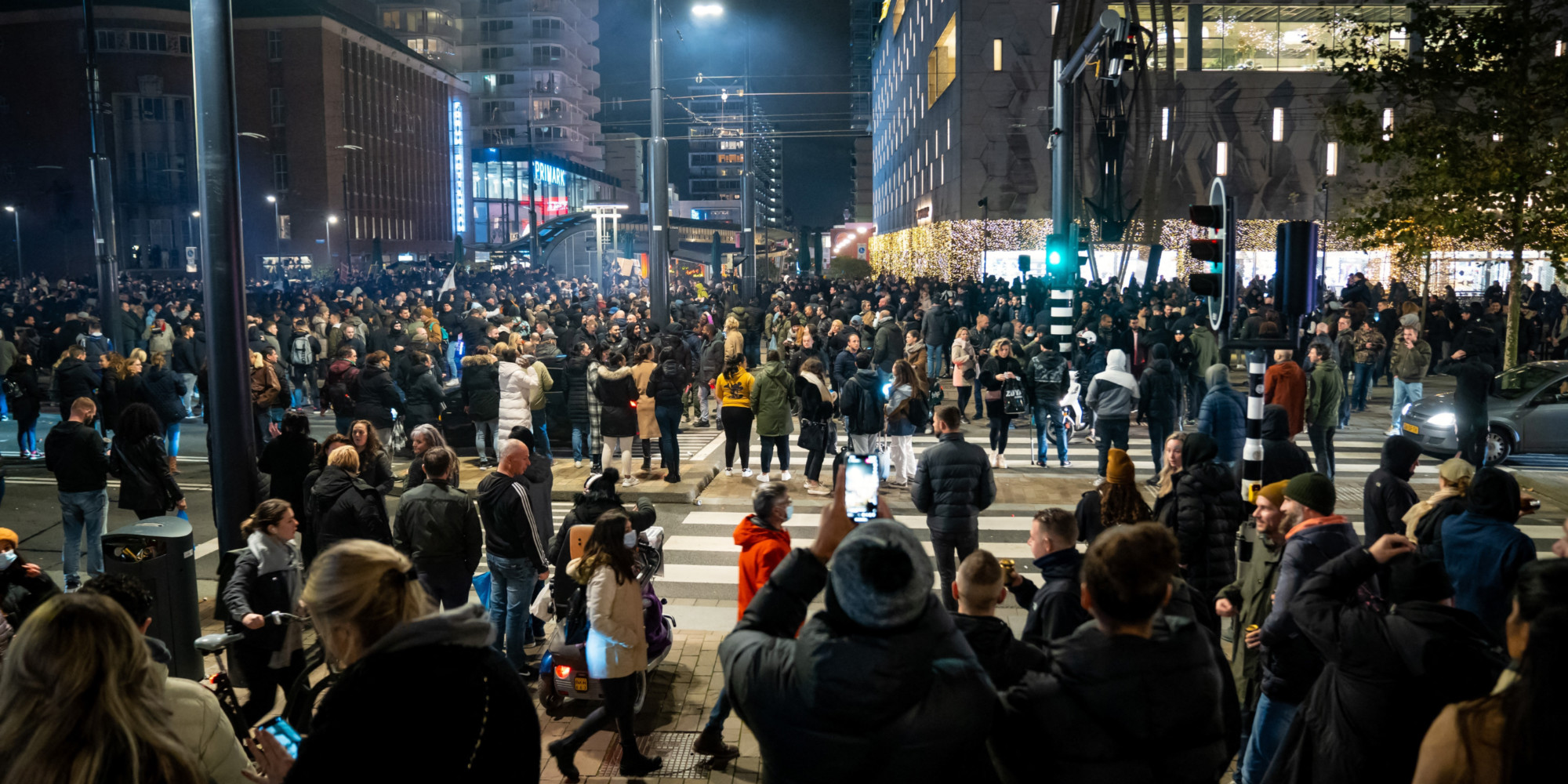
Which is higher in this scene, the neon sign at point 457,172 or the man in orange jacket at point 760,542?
the neon sign at point 457,172

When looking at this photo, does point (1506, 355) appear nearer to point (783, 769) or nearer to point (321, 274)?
point (783, 769)

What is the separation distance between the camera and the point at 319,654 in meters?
4.75

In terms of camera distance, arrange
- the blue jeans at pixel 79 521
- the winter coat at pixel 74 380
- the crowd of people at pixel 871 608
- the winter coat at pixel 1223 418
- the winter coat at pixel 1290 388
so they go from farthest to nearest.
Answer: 1. the winter coat at pixel 74 380
2. the winter coat at pixel 1290 388
3. the winter coat at pixel 1223 418
4. the blue jeans at pixel 79 521
5. the crowd of people at pixel 871 608

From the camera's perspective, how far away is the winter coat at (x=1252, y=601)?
540cm

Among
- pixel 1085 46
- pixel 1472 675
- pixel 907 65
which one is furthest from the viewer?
pixel 907 65

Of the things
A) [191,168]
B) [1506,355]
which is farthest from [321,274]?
[1506,355]

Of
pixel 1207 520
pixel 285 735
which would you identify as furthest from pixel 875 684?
pixel 1207 520

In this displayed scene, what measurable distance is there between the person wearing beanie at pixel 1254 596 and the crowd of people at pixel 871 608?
0.02m

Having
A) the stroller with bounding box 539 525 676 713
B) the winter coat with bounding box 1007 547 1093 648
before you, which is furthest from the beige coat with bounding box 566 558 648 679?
the winter coat with bounding box 1007 547 1093 648

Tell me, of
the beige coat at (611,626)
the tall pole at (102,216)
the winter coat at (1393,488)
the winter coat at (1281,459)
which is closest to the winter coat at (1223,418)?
the winter coat at (1281,459)

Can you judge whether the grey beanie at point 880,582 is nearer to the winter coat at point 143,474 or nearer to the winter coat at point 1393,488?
the winter coat at point 1393,488

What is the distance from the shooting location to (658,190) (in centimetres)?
2103

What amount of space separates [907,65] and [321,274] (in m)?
43.5

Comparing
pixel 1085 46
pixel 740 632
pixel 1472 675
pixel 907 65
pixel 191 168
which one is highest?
pixel 907 65
